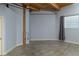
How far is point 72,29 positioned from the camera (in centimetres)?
1095

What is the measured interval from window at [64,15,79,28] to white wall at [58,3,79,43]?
289mm

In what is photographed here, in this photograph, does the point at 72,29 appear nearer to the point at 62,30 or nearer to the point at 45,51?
the point at 62,30

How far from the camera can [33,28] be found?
12773 mm

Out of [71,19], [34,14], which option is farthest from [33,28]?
[71,19]

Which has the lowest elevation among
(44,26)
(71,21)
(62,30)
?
(62,30)

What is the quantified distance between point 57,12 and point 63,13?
1.04 meters

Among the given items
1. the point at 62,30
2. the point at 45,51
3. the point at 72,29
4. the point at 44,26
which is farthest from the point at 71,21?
the point at 45,51

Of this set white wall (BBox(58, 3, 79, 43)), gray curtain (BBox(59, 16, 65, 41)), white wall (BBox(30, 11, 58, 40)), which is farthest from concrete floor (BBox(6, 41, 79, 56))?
white wall (BBox(30, 11, 58, 40))

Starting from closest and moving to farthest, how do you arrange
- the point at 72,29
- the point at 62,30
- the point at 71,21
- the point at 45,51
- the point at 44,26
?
the point at 45,51
the point at 72,29
the point at 71,21
the point at 62,30
the point at 44,26

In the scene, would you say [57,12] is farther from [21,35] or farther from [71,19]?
[21,35]

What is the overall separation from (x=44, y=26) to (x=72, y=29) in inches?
105

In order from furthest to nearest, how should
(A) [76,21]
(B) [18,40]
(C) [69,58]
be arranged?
(A) [76,21] < (B) [18,40] < (C) [69,58]

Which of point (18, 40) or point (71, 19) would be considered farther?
point (71, 19)

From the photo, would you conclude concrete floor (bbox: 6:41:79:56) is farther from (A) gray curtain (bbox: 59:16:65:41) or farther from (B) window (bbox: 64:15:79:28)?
(A) gray curtain (bbox: 59:16:65:41)
